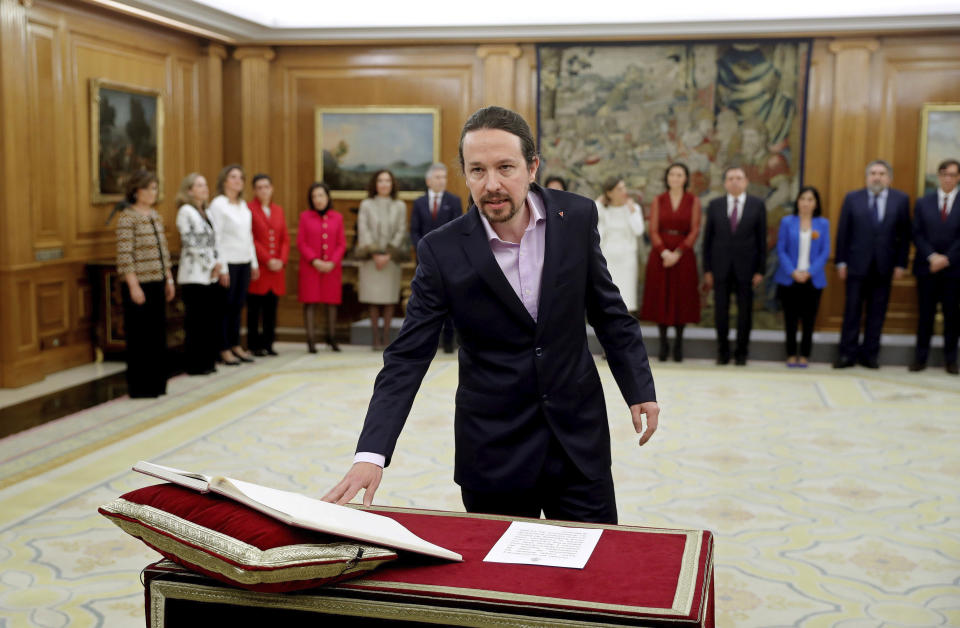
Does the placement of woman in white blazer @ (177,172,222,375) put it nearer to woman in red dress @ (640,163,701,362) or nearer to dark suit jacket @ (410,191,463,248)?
dark suit jacket @ (410,191,463,248)

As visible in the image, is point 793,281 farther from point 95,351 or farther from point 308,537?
point 308,537

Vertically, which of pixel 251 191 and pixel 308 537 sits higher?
pixel 251 191

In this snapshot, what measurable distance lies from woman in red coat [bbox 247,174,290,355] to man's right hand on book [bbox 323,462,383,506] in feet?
23.9

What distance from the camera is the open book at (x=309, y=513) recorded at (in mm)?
1813

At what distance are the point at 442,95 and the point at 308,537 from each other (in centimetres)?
976

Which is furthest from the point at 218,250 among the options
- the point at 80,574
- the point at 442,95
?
the point at 80,574

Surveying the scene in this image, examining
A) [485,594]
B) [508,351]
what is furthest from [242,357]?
[485,594]

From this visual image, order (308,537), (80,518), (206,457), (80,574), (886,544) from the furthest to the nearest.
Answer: (206,457) → (80,518) → (886,544) → (80,574) → (308,537)

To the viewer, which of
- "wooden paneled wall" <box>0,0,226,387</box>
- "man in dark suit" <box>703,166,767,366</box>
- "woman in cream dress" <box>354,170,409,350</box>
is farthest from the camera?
"woman in cream dress" <box>354,170,409,350</box>

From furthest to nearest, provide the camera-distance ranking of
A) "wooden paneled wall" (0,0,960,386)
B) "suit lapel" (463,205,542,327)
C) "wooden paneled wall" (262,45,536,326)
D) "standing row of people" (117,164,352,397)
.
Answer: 1. "wooden paneled wall" (262,45,536,326)
2. "wooden paneled wall" (0,0,960,386)
3. "standing row of people" (117,164,352,397)
4. "suit lapel" (463,205,542,327)

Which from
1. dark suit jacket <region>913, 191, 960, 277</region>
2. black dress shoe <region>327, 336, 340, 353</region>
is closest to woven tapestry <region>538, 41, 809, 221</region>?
dark suit jacket <region>913, 191, 960, 277</region>

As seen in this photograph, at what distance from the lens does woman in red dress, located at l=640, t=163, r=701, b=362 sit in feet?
30.5

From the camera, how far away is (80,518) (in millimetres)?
4719

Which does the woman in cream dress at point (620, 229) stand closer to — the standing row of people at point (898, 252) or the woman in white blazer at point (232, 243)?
the standing row of people at point (898, 252)
